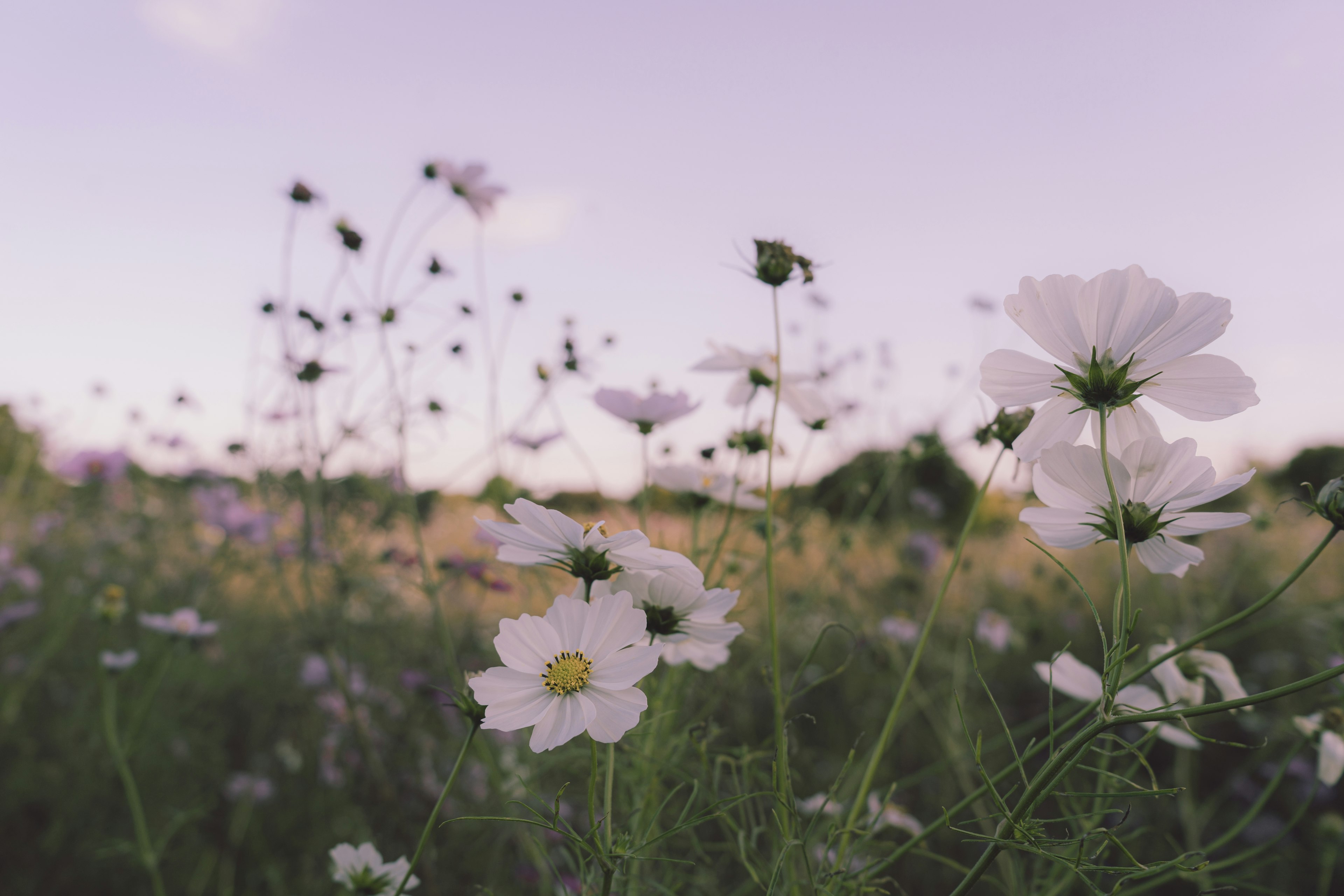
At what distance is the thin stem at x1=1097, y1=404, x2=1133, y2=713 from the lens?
1.19ft

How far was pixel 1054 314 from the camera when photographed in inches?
18.7

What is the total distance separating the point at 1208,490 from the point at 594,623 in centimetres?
39

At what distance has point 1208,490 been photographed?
43 cm

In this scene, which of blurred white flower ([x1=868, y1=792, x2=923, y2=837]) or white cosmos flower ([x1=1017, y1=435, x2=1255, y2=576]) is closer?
white cosmos flower ([x1=1017, y1=435, x2=1255, y2=576])

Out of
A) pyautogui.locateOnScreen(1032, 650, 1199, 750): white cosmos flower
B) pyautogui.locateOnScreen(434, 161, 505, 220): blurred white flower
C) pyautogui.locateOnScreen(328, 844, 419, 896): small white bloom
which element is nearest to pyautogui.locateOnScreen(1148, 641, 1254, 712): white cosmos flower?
pyautogui.locateOnScreen(1032, 650, 1199, 750): white cosmos flower

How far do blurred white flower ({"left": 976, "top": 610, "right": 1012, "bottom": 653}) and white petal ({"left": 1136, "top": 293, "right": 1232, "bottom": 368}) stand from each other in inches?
63.9

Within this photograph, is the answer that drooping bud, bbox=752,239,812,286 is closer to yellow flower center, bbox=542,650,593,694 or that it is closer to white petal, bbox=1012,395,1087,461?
white petal, bbox=1012,395,1087,461

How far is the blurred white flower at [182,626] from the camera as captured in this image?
1124 millimetres

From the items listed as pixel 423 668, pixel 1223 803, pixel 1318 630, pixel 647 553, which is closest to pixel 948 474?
pixel 1318 630

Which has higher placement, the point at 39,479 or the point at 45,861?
the point at 39,479

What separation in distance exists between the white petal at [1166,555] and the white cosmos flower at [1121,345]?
0.08 metres

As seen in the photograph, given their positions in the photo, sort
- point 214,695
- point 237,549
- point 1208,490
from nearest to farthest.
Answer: point 1208,490 < point 237,549 < point 214,695

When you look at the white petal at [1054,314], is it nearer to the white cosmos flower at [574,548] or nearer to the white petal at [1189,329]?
the white petal at [1189,329]

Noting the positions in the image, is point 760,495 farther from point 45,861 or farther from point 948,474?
point 948,474
